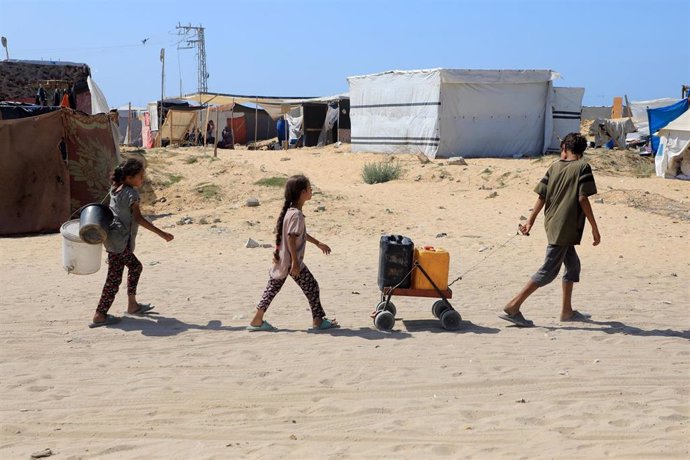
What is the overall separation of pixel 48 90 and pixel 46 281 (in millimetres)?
12282

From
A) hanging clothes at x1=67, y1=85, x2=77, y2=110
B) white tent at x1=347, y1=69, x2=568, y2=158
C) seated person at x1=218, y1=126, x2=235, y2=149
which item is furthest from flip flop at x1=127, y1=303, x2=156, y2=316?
seated person at x1=218, y1=126, x2=235, y2=149

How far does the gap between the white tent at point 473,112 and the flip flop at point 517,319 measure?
1623 cm

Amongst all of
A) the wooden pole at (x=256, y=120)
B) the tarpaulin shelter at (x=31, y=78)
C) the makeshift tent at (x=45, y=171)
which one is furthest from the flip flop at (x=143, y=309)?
the wooden pole at (x=256, y=120)

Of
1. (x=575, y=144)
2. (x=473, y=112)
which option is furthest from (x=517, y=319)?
(x=473, y=112)

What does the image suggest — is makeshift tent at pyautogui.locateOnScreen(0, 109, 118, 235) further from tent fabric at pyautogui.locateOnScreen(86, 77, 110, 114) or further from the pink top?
the pink top

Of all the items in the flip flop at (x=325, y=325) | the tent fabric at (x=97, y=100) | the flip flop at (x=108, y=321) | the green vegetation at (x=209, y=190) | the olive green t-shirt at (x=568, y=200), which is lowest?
the flip flop at (x=108, y=321)

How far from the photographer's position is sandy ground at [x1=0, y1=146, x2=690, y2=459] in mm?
4145

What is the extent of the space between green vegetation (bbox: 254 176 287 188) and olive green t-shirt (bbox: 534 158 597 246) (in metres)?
9.27

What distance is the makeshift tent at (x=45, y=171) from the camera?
12.6m

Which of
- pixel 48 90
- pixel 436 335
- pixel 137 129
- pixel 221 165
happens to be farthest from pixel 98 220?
pixel 137 129

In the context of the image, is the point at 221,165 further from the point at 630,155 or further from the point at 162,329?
the point at 162,329

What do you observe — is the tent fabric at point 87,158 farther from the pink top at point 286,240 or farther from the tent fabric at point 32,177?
the pink top at point 286,240

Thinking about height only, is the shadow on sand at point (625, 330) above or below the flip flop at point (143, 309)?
above

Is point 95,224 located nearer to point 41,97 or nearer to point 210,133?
point 41,97
